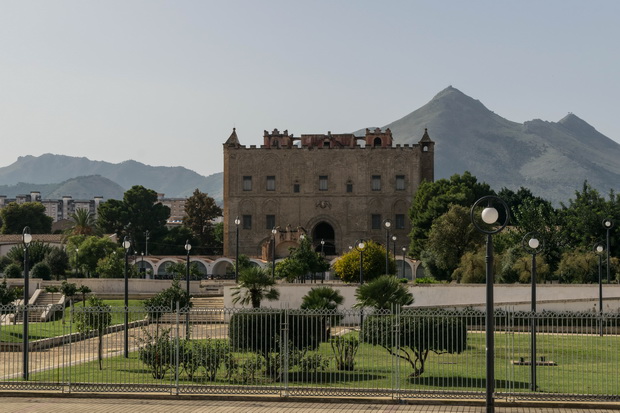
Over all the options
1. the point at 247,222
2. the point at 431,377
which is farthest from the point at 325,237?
the point at 431,377

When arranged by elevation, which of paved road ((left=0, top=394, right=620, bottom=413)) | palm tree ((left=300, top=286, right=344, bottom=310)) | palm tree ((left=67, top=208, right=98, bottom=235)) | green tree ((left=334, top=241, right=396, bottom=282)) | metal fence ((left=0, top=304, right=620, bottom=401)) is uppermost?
palm tree ((left=67, top=208, right=98, bottom=235))

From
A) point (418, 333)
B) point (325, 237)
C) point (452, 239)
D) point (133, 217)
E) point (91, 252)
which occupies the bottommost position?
point (418, 333)

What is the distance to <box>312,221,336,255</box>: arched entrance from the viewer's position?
75.4 meters

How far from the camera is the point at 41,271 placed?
5278 cm

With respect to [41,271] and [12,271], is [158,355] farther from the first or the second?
[12,271]

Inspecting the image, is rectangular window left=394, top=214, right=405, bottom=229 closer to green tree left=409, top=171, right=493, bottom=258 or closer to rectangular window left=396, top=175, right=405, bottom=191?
rectangular window left=396, top=175, right=405, bottom=191

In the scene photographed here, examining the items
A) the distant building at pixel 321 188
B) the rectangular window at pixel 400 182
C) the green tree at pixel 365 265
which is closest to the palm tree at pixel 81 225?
the distant building at pixel 321 188

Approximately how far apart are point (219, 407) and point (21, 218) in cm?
8322

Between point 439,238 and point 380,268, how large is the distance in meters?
7.97

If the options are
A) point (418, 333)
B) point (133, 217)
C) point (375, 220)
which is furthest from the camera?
point (133, 217)

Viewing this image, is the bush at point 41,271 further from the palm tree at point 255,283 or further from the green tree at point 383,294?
the green tree at point 383,294

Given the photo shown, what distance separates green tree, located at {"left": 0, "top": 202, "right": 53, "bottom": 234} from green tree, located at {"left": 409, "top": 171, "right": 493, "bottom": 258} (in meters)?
45.2

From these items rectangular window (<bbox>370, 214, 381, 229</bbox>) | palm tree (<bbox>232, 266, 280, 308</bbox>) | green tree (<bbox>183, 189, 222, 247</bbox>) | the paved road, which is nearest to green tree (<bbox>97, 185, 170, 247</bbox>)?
green tree (<bbox>183, 189, 222, 247</bbox>)

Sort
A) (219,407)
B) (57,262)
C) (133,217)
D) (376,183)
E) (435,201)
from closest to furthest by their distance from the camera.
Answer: (219,407), (57,262), (435,201), (376,183), (133,217)
